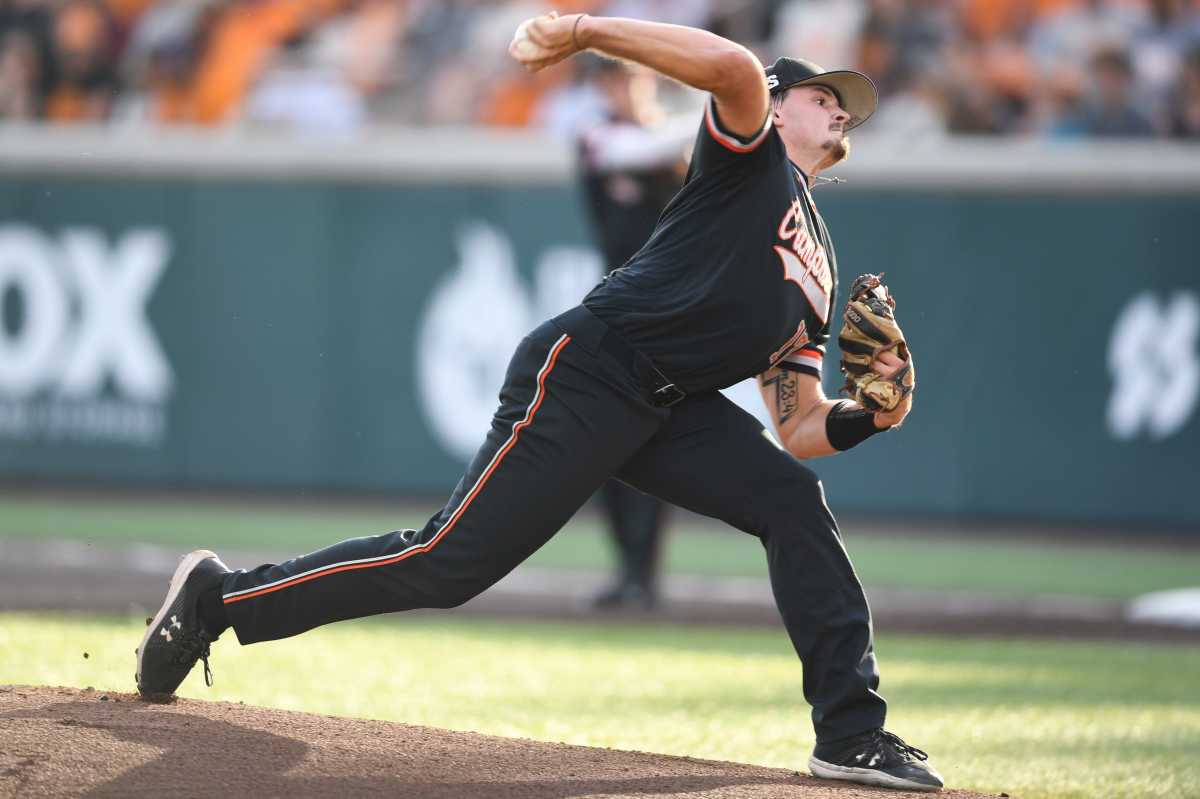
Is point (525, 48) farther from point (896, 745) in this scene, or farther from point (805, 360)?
point (896, 745)

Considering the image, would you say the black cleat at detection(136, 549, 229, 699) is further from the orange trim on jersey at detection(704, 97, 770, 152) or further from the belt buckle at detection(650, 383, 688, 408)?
the orange trim on jersey at detection(704, 97, 770, 152)

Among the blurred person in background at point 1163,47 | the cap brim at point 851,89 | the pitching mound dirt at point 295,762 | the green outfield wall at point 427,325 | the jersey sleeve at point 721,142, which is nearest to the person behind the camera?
the pitching mound dirt at point 295,762

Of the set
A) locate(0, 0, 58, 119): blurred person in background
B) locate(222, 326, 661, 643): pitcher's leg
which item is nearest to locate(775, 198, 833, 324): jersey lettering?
locate(222, 326, 661, 643): pitcher's leg

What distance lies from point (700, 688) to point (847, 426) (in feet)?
6.98

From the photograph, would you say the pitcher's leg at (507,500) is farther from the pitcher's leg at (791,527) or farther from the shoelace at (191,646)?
the shoelace at (191,646)

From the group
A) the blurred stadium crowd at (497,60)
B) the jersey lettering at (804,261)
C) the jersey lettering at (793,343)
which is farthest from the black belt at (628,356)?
the blurred stadium crowd at (497,60)

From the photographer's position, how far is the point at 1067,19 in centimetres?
1373

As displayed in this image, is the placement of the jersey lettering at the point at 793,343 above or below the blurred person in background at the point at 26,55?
below

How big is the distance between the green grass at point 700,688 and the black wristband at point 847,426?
1016mm

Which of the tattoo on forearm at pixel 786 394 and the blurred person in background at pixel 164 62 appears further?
the blurred person in background at pixel 164 62

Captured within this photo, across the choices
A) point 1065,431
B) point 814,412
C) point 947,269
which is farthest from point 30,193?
point 814,412

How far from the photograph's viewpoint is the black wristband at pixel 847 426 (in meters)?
5.18

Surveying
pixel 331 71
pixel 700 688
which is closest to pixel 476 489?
pixel 700 688

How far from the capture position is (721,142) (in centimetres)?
469
